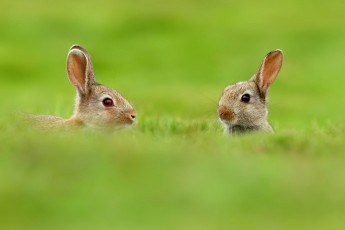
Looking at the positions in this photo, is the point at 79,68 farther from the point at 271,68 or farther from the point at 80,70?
the point at 271,68

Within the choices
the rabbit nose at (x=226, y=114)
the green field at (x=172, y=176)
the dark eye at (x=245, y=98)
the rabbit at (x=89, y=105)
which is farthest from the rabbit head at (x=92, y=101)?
the dark eye at (x=245, y=98)

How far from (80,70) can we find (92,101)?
0.48 metres

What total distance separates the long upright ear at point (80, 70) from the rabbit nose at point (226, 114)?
185 cm

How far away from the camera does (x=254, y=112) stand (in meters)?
10.0

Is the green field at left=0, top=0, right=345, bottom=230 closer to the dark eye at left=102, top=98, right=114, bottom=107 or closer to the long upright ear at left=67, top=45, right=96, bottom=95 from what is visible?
the dark eye at left=102, top=98, right=114, bottom=107

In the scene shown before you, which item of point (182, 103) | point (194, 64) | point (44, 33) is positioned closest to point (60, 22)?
point (44, 33)

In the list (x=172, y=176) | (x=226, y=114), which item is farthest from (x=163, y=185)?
(x=226, y=114)

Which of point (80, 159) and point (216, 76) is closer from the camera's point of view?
point (80, 159)

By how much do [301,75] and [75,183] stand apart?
60.8 feet

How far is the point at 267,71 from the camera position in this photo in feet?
34.3

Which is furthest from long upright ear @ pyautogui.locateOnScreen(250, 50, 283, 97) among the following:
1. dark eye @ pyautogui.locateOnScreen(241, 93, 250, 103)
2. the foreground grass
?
the foreground grass

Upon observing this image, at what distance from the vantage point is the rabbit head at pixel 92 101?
8797mm

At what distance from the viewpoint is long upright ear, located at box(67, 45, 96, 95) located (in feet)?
30.0

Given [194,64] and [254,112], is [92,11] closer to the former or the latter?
[194,64]
